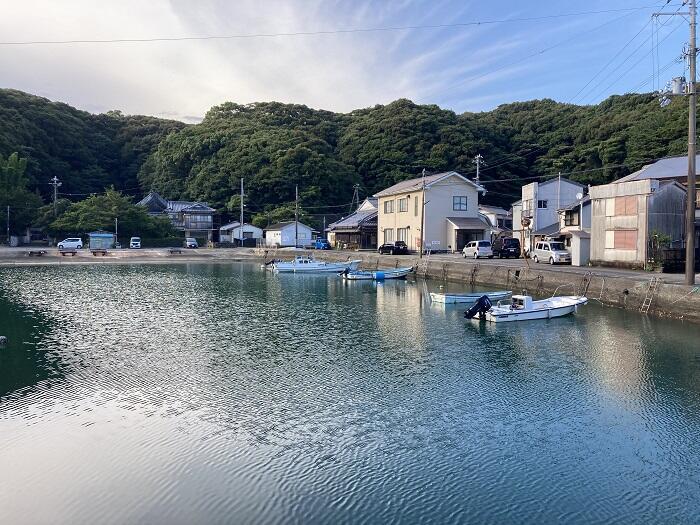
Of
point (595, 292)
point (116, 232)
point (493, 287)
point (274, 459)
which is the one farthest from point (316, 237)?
point (274, 459)

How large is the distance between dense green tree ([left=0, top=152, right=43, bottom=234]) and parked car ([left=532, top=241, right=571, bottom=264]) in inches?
2259

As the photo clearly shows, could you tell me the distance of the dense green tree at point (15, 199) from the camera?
63.7 meters

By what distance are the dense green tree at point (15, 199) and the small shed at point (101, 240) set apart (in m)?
9.23

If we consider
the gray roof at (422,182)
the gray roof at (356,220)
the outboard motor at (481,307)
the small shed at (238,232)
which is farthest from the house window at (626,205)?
the small shed at (238,232)

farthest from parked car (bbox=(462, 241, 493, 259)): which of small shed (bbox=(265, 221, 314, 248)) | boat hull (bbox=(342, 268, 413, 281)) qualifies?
small shed (bbox=(265, 221, 314, 248))

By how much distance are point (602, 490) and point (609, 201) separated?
23692 millimetres

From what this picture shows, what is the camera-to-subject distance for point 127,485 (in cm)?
775

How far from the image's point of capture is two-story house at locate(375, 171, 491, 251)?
46.2 m

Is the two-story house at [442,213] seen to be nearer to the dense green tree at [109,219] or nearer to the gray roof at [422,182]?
the gray roof at [422,182]

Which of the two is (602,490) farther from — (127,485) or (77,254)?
(77,254)

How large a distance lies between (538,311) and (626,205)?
33.7 ft

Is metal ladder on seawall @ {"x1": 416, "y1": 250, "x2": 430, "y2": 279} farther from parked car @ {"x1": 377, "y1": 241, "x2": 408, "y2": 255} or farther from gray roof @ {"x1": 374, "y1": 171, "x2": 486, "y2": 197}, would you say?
gray roof @ {"x1": 374, "y1": 171, "x2": 486, "y2": 197}

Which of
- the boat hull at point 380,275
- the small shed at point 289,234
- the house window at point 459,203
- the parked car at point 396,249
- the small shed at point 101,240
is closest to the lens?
the boat hull at point 380,275

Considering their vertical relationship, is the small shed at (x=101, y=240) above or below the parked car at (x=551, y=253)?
above
